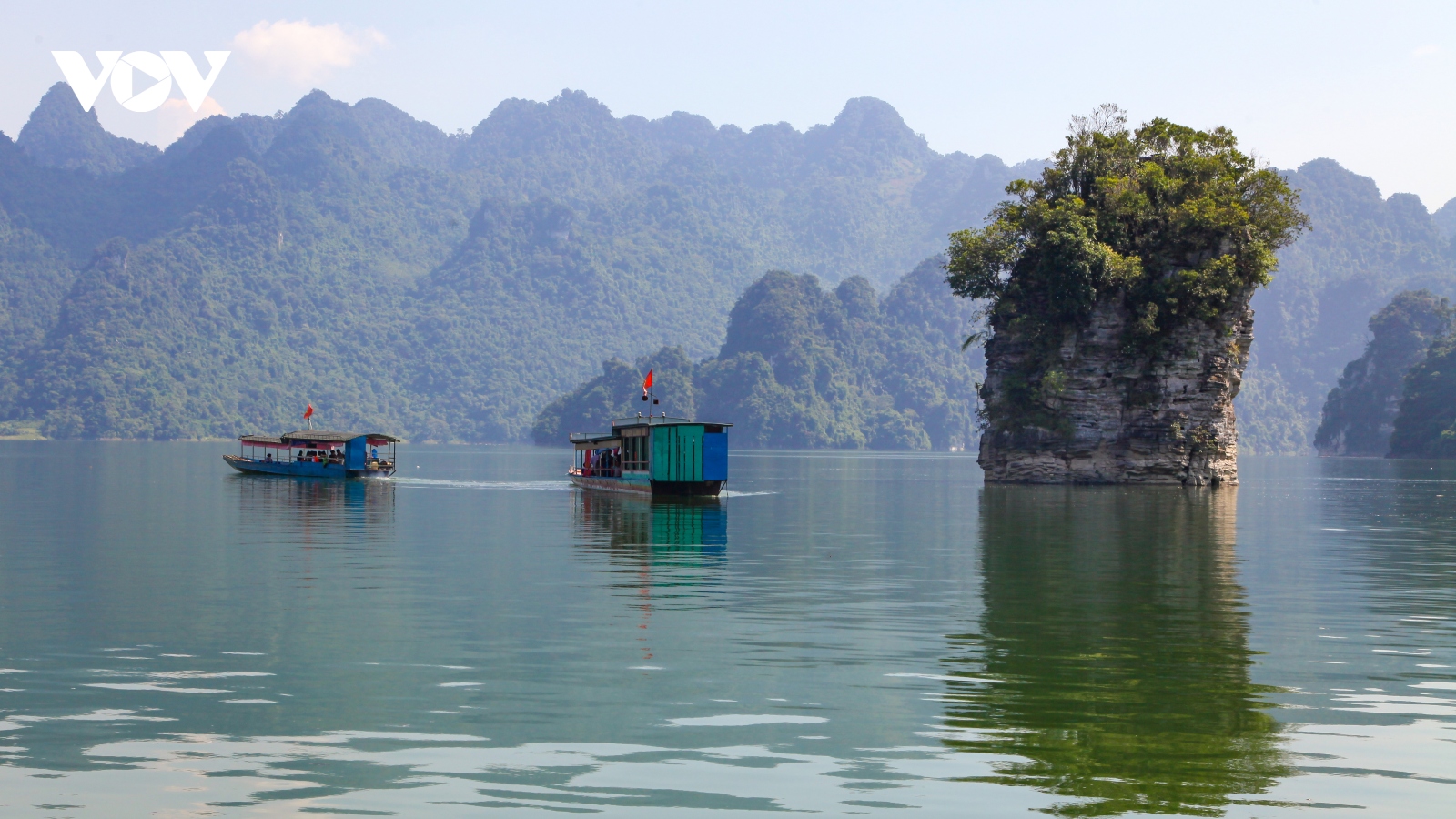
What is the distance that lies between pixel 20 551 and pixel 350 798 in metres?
25.9

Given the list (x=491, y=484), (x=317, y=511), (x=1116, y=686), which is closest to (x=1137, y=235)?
(x=491, y=484)

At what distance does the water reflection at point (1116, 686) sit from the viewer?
1113 centimetres

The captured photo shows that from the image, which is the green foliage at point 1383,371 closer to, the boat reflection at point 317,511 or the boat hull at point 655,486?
the boat hull at point 655,486

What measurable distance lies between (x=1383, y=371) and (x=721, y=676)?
620 ft

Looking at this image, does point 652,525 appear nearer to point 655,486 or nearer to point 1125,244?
point 655,486

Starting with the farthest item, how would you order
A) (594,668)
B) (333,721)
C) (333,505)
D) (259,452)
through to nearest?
(259,452) < (333,505) < (594,668) < (333,721)

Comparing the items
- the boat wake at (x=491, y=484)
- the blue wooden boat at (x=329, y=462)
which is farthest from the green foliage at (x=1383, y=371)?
the blue wooden boat at (x=329, y=462)

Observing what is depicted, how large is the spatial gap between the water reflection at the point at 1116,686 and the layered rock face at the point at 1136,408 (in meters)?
45.4

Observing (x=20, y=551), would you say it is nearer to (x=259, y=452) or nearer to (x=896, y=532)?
(x=896, y=532)

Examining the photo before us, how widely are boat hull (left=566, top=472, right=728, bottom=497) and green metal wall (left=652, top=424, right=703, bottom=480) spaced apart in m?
0.27

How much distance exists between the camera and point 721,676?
52.0 ft

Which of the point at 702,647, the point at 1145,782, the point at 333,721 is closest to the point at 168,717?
the point at 333,721

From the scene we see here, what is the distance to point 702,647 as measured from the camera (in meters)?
18.0

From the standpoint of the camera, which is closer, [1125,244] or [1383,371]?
[1125,244]
